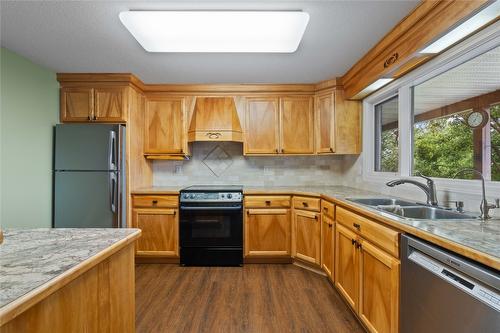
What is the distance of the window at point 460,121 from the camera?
62.2 inches

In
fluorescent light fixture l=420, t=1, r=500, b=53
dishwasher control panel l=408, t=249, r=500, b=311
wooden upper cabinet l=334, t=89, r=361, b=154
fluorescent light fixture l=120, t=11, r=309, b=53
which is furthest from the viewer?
wooden upper cabinet l=334, t=89, r=361, b=154

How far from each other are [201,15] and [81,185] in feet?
7.25

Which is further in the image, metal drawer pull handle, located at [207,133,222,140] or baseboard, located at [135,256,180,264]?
metal drawer pull handle, located at [207,133,222,140]

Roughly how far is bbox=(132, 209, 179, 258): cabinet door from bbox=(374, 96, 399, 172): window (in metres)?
2.38

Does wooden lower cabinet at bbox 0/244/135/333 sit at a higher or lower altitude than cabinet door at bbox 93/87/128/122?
lower

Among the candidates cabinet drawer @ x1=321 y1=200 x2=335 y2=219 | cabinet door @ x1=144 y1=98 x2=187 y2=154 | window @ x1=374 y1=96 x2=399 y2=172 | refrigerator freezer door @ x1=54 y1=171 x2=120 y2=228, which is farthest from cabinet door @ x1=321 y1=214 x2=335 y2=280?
refrigerator freezer door @ x1=54 y1=171 x2=120 y2=228

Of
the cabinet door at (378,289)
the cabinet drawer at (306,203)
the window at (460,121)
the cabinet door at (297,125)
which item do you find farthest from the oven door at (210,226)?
the window at (460,121)

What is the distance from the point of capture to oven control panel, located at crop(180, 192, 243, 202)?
2969 mm

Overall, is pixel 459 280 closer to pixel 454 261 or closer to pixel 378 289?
pixel 454 261

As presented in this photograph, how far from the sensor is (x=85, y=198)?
110 inches

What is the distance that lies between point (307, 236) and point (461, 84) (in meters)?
1.88

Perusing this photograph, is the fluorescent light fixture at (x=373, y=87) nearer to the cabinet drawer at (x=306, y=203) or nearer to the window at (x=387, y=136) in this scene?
the window at (x=387, y=136)

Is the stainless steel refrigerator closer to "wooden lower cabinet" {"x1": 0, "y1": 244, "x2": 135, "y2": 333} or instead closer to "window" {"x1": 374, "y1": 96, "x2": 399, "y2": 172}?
"wooden lower cabinet" {"x1": 0, "y1": 244, "x2": 135, "y2": 333}

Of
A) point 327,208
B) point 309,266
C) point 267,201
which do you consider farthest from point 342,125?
point 309,266
